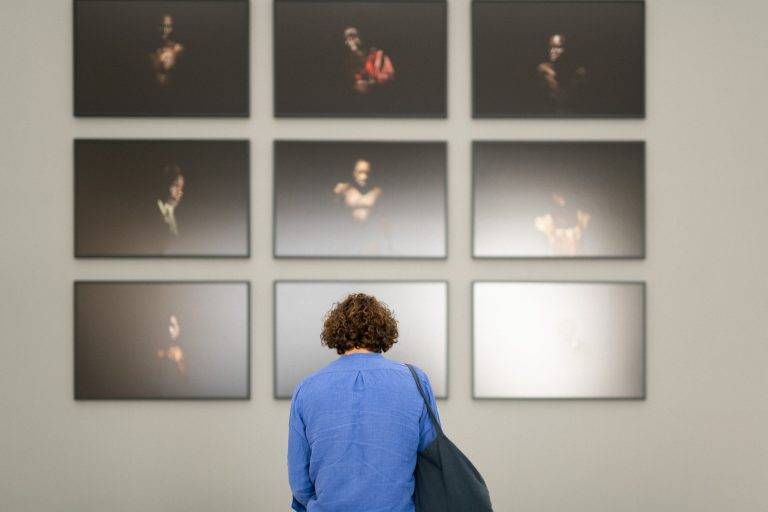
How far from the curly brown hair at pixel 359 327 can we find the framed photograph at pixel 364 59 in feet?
5.83

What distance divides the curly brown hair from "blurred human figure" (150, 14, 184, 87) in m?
2.22

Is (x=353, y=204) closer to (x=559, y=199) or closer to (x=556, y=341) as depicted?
(x=559, y=199)

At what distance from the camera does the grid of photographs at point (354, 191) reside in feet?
13.1

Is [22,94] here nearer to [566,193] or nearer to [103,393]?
[103,393]

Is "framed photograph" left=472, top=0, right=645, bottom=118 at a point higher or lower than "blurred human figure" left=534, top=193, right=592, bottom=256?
higher

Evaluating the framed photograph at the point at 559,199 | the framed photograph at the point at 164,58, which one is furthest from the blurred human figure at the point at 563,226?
the framed photograph at the point at 164,58

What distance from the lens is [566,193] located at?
4.05 m

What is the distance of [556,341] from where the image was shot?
13.2ft

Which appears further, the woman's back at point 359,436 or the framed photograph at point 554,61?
the framed photograph at point 554,61

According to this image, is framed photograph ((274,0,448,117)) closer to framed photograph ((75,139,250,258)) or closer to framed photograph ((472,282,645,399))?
framed photograph ((75,139,250,258))

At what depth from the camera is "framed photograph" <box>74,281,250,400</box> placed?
156 inches

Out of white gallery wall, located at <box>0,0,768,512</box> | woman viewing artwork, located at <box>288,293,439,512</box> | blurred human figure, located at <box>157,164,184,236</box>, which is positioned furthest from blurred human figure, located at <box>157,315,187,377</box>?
woman viewing artwork, located at <box>288,293,439,512</box>

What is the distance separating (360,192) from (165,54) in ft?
4.70

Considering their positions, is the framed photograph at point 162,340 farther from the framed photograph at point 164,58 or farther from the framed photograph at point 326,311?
the framed photograph at point 164,58
